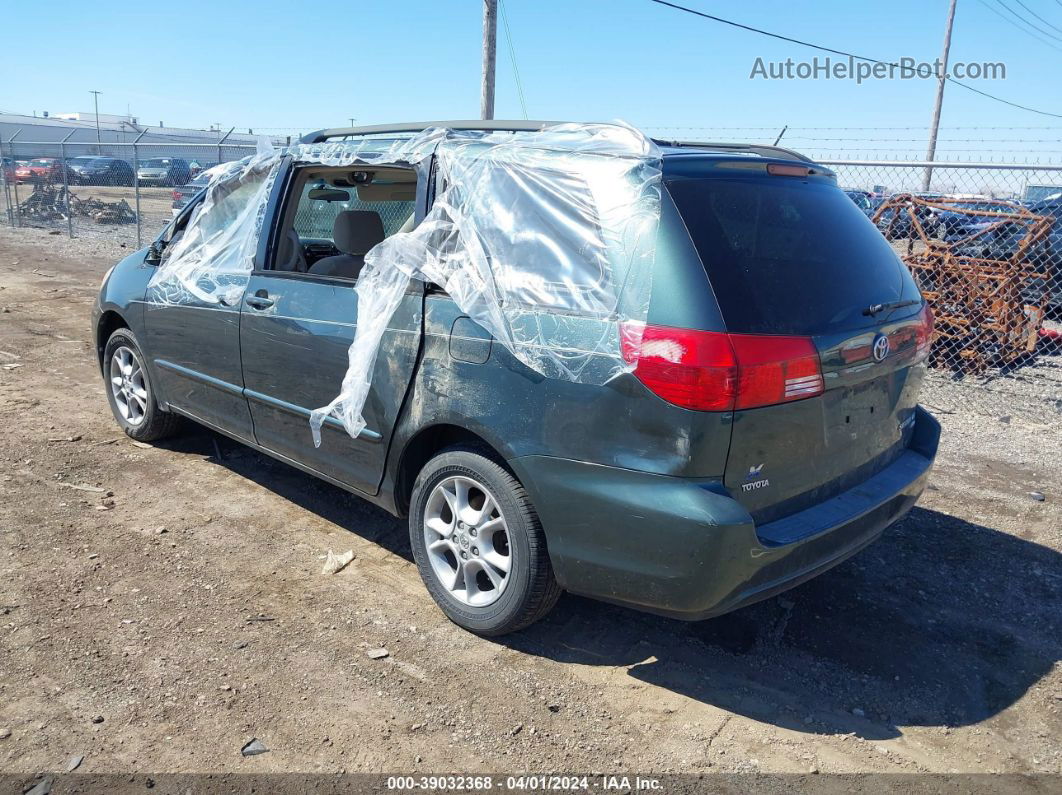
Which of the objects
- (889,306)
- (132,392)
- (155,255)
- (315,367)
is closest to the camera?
(889,306)

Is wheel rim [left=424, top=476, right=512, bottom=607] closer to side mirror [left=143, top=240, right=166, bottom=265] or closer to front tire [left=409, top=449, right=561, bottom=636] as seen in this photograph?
front tire [left=409, top=449, right=561, bottom=636]

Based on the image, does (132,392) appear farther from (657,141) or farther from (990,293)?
(990,293)

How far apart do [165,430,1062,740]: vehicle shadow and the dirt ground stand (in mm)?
11

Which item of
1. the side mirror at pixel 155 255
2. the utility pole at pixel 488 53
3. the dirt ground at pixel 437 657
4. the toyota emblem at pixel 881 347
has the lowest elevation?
the dirt ground at pixel 437 657

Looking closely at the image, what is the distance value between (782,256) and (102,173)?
27.5m

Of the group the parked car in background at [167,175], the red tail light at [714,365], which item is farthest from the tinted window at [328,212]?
the parked car in background at [167,175]

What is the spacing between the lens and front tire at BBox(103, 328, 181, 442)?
5.14 m

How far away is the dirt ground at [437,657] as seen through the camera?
2662 millimetres

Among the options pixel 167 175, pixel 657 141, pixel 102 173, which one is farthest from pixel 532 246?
pixel 102 173

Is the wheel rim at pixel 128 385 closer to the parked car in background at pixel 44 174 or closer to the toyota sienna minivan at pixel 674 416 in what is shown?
the toyota sienna minivan at pixel 674 416

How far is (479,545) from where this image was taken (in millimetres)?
3184

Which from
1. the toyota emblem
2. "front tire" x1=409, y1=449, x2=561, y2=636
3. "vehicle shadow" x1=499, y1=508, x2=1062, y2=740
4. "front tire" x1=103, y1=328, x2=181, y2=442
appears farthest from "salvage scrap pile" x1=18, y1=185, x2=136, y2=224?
the toyota emblem

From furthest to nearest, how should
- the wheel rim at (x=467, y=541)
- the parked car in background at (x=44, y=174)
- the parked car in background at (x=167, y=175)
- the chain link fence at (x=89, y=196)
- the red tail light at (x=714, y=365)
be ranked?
the parked car in background at (x=167, y=175) → the parked car in background at (x=44, y=174) → the chain link fence at (x=89, y=196) → the wheel rim at (x=467, y=541) → the red tail light at (x=714, y=365)

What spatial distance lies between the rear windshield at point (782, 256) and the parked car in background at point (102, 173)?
24.4m
